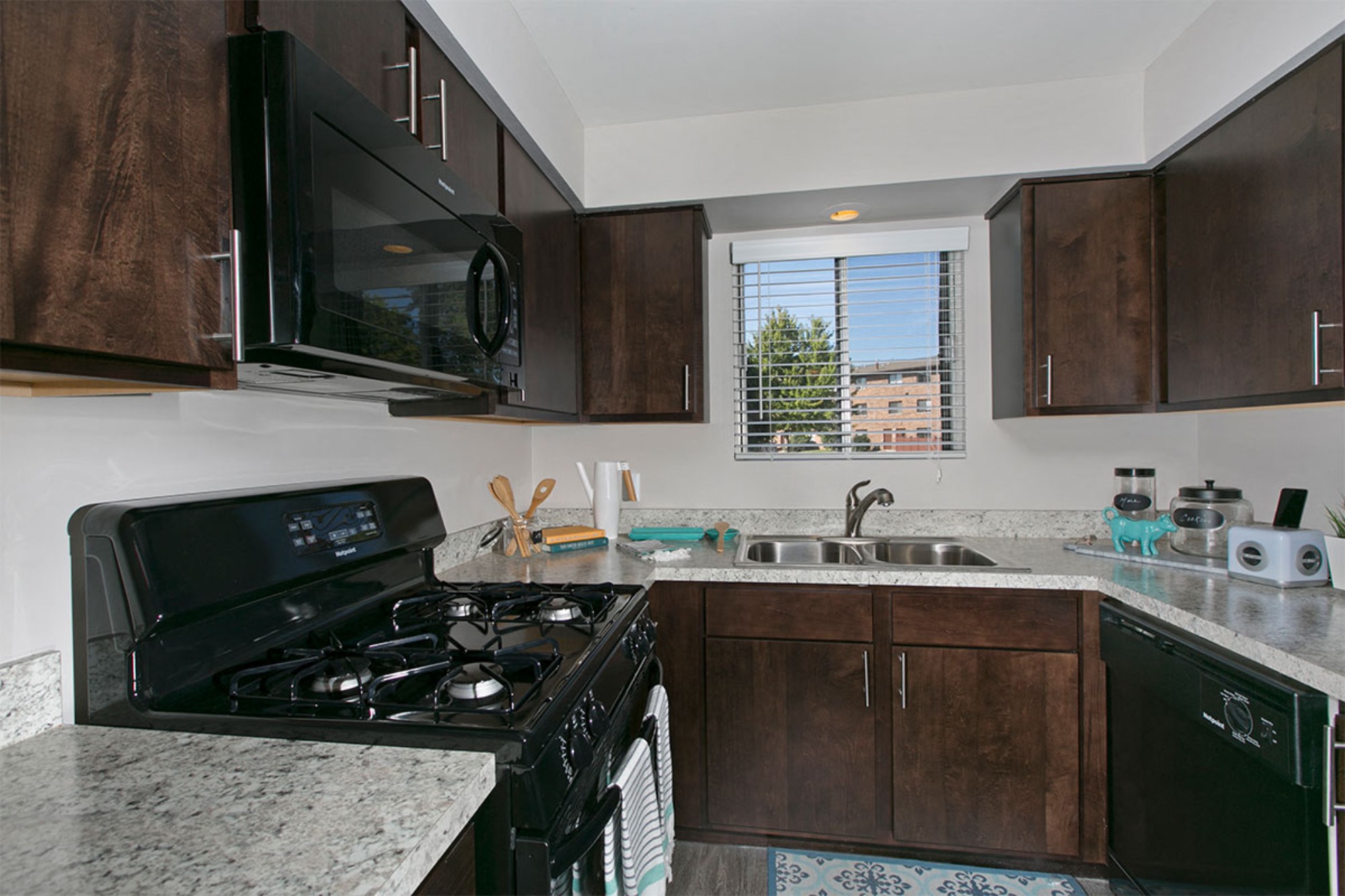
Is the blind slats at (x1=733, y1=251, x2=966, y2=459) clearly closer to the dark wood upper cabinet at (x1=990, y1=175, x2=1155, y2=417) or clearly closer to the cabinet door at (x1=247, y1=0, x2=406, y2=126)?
the dark wood upper cabinet at (x1=990, y1=175, x2=1155, y2=417)

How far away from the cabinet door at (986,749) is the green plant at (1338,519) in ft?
2.23

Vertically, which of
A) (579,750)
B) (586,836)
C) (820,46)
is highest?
(820,46)

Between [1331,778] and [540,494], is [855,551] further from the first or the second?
[1331,778]

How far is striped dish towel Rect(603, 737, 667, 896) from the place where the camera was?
113cm

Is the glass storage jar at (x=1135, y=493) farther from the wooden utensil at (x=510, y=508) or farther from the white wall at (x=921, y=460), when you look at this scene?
the wooden utensil at (x=510, y=508)

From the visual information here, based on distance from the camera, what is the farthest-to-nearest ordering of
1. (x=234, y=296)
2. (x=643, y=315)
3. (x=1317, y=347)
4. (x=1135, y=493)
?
(x=643, y=315)
(x=1135, y=493)
(x=1317, y=347)
(x=234, y=296)

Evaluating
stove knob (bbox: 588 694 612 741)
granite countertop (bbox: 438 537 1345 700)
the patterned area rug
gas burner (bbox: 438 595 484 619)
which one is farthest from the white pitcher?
stove knob (bbox: 588 694 612 741)

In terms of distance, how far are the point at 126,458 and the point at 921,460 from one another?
2412 millimetres

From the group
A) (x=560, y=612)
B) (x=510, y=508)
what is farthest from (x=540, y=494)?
(x=560, y=612)

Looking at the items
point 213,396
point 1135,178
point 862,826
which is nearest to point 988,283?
point 1135,178

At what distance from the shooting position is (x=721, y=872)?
191cm

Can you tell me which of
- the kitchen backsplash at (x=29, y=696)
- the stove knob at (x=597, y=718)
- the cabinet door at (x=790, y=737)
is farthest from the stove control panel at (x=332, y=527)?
the cabinet door at (x=790, y=737)

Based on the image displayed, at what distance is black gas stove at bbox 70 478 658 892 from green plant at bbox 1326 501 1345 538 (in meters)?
1.77

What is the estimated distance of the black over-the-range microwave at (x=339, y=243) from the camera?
31.6 inches
